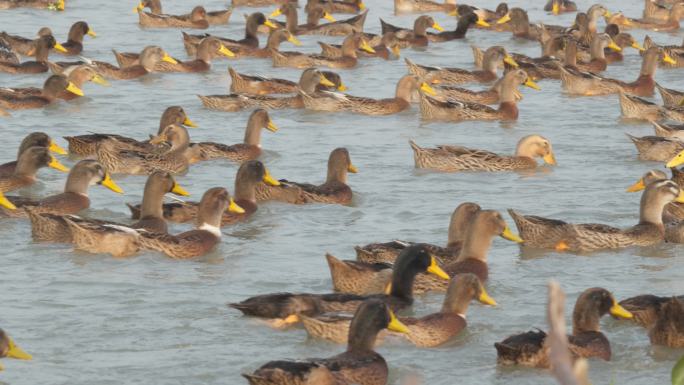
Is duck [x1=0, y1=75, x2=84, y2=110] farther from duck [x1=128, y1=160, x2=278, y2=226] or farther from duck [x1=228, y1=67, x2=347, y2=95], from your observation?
duck [x1=128, y1=160, x2=278, y2=226]

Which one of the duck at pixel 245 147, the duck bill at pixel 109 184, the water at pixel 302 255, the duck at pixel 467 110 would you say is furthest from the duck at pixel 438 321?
the duck at pixel 467 110

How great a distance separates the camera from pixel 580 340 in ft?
33.3

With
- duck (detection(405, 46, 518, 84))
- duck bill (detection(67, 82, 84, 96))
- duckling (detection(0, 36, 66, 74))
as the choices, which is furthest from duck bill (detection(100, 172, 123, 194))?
duckling (detection(0, 36, 66, 74))

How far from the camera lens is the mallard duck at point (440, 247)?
12.3 meters

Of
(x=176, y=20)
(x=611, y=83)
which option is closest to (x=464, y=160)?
(x=611, y=83)

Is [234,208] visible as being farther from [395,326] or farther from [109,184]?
[395,326]

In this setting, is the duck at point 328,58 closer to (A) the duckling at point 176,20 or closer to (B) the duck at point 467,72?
(B) the duck at point 467,72

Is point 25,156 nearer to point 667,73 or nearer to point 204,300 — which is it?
point 204,300

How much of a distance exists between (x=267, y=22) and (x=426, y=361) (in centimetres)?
1809

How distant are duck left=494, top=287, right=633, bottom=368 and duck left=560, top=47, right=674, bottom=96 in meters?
12.3

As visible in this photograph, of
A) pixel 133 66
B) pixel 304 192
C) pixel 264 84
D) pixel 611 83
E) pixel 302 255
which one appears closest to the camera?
pixel 302 255

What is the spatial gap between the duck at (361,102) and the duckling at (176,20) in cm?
885

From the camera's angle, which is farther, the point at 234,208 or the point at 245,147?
the point at 245,147

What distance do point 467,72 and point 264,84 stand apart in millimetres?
3489
